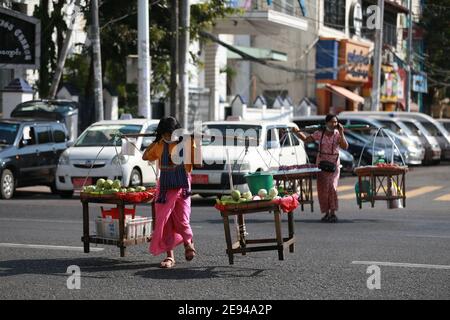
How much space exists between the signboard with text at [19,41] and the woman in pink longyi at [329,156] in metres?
12.4

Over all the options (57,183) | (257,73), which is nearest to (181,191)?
(57,183)

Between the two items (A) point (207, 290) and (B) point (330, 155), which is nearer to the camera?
(A) point (207, 290)

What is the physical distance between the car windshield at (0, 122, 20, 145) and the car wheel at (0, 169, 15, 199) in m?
0.81

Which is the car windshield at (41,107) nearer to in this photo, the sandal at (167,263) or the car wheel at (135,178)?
the car wheel at (135,178)

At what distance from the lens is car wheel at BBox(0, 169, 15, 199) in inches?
790

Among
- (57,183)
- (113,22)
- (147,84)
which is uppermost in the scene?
(113,22)

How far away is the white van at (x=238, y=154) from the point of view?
1884 cm

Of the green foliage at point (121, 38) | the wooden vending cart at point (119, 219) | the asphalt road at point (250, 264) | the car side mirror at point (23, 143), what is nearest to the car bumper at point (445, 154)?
the green foliage at point (121, 38)

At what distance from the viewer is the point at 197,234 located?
13.5 meters

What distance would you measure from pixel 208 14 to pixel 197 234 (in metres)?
19.3

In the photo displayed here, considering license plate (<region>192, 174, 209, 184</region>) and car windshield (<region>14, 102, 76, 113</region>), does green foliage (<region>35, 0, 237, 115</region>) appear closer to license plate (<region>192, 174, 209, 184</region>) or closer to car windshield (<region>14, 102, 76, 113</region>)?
car windshield (<region>14, 102, 76, 113</region>)

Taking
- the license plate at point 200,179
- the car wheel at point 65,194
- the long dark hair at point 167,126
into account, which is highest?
the long dark hair at point 167,126

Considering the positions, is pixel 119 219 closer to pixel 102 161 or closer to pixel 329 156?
pixel 329 156
